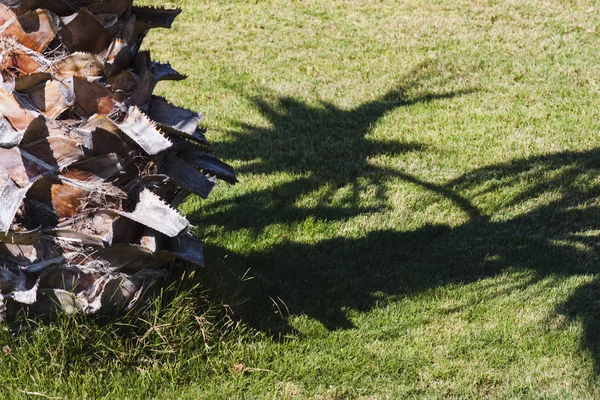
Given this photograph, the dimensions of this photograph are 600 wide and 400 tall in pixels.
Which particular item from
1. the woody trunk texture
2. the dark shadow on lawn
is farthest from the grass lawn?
the woody trunk texture

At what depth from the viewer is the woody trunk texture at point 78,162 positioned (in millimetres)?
3631

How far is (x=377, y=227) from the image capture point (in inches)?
231

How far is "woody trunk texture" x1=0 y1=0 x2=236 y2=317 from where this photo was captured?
143 inches

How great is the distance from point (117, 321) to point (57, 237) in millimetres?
509

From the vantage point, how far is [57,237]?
147 inches

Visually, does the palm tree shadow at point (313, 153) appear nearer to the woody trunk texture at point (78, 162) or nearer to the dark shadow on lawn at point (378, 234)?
the dark shadow on lawn at point (378, 234)

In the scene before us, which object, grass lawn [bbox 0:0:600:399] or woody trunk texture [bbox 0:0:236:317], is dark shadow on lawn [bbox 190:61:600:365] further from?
woody trunk texture [bbox 0:0:236:317]

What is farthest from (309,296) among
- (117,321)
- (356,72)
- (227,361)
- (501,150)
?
(356,72)

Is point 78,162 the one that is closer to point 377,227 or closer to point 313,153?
point 377,227

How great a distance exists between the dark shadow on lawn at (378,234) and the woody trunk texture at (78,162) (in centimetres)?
95

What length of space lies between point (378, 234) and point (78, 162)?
8.57 ft

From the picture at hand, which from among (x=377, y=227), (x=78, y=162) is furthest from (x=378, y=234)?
(x=78, y=162)

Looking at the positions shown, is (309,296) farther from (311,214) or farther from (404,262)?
(311,214)

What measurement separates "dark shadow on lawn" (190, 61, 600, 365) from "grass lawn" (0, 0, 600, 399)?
0.02 meters
